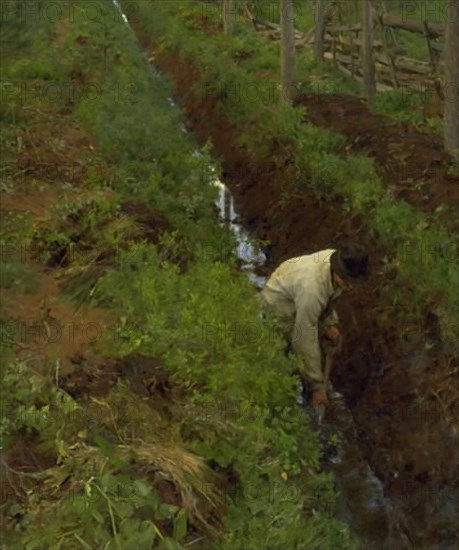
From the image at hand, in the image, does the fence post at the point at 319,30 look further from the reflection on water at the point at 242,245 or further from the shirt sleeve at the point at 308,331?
the shirt sleeve at the point at 308,331

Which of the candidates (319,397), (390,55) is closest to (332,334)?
(319,397)

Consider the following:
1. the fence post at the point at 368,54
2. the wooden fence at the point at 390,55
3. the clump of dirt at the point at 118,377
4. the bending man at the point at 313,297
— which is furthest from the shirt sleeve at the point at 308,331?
the fence post at the point at 368,54

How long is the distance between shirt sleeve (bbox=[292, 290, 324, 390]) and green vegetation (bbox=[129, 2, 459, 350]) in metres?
1.08

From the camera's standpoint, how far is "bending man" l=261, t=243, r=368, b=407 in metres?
5.38

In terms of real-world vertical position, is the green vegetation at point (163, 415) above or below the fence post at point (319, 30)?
above

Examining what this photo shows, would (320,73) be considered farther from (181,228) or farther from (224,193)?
(181,228)

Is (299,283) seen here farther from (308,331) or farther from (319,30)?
(319,30)

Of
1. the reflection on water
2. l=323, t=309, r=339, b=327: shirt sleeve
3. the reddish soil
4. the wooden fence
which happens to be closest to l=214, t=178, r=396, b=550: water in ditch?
l=323, t=309, r=339, b=327: shirt sleeve

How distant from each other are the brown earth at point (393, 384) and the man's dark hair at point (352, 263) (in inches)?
52.4

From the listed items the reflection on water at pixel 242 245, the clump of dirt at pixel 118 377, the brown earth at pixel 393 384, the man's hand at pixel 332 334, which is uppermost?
the clump of dirt at pixel 118 377

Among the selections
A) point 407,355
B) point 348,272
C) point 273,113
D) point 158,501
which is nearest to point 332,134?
point 273,113

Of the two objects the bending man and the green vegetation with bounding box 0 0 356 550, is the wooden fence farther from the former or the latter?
the bending man

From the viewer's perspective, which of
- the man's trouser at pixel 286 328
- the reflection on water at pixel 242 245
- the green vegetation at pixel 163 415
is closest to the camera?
the green vegetation at pixel 163 415

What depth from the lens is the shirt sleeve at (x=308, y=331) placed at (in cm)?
580
